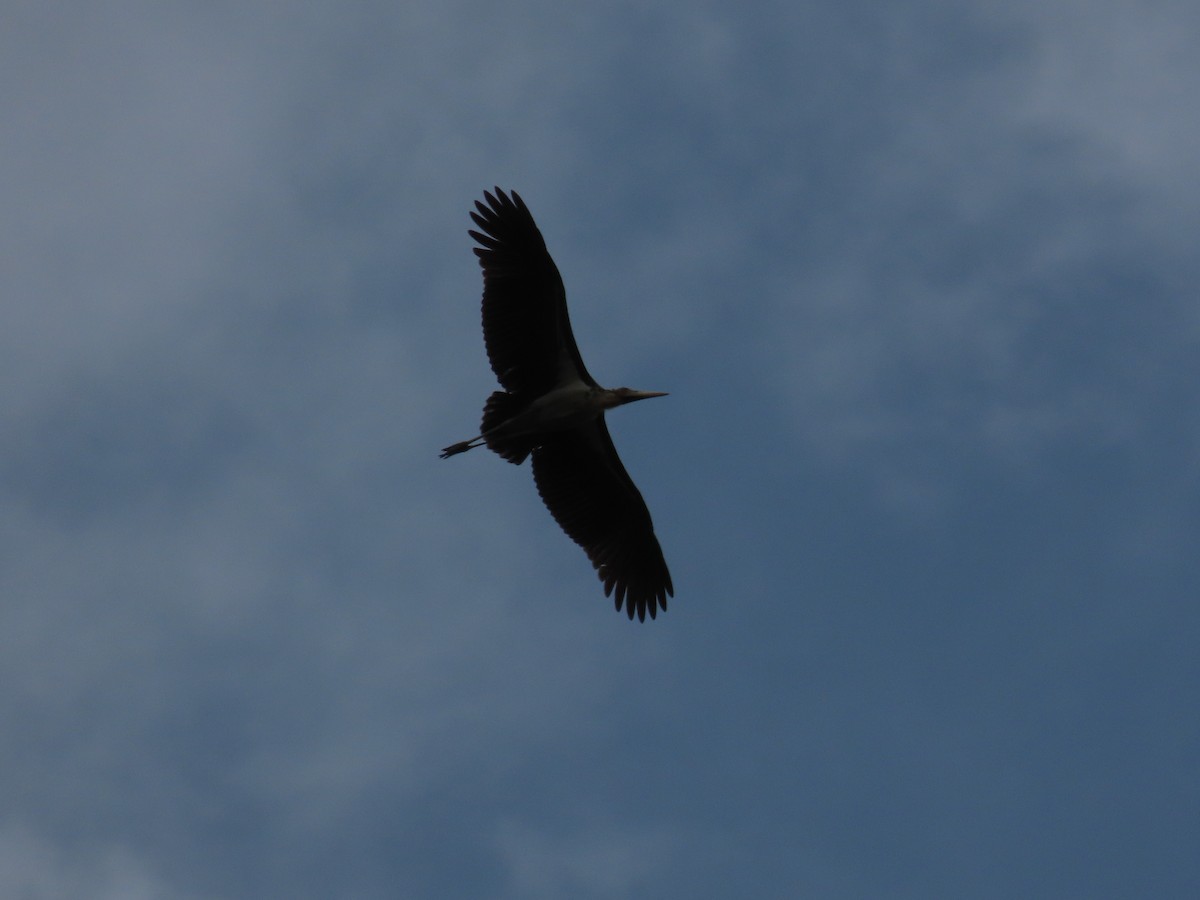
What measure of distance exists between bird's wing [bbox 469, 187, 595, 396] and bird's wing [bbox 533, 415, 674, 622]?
1771mm

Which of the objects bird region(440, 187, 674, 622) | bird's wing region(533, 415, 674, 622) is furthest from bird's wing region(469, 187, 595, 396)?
bird's wing region(533, 415, 674, 622)

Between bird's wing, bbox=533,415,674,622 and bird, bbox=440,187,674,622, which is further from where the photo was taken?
bird's wing, bbox=533,415,674,622

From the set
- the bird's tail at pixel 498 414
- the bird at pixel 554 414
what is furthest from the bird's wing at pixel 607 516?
the bird's tail at pixel 498 414

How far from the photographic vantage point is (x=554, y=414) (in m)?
22.3

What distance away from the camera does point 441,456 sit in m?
22.3

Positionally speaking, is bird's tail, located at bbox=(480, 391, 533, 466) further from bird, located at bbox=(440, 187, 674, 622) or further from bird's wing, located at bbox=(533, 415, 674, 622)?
bird's wing, located at bbox=(533, 415, 674, 622)

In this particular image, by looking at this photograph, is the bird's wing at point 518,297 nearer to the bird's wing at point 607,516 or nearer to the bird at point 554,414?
the bird at point 554,414

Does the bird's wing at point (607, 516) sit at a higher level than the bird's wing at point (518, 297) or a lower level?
lower

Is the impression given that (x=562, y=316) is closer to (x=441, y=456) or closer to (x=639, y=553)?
(x=441, y=456)

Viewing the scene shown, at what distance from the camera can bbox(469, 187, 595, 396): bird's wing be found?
21.7m

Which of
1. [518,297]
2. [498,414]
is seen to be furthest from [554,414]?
[518,297]

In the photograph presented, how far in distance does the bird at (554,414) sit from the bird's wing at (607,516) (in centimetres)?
2

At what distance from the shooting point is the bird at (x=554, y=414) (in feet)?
71.3

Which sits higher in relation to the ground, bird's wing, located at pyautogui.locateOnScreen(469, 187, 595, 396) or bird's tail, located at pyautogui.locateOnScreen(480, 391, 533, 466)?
bird's wing, located at pyautogui.locateOnScreen(469, 187, 595, 396)
